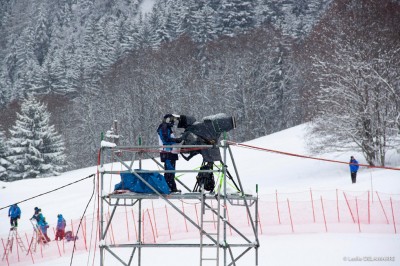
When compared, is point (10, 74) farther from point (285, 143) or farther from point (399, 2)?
point (399, 2)

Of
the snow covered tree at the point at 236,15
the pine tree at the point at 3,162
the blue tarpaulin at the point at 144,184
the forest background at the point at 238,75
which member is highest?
the snow covered tree at the point at 236,15

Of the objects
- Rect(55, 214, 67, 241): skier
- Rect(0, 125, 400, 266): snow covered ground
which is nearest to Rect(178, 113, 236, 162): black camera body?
Rect(0, 125, 400, 266): snow covered ground

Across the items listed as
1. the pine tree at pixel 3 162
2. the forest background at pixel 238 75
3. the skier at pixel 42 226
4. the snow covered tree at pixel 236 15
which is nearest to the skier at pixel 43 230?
the skier at pixel 42 226

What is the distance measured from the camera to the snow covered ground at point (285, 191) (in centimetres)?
1711

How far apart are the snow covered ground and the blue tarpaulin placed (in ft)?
6.24

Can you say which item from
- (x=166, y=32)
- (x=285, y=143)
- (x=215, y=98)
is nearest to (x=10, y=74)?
(x=166, y=32)

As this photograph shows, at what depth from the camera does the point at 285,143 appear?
135 feet

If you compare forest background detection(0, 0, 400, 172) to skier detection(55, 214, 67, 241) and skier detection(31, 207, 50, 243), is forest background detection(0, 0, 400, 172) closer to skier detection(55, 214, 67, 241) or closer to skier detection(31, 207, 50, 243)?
skier detection(55, 214, 67, 241)

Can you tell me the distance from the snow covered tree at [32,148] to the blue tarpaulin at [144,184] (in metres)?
40.2

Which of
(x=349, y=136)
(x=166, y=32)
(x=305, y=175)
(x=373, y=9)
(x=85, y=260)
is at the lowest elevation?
(x=85, y=260)

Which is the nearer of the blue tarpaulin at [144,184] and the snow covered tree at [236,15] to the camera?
the blue tarpaulin at [144,184]

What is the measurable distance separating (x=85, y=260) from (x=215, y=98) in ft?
153

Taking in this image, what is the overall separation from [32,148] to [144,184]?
41.2 meters

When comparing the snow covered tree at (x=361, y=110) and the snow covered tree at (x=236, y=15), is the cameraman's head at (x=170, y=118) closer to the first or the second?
the snow covered tree at (x=361, y=110)
